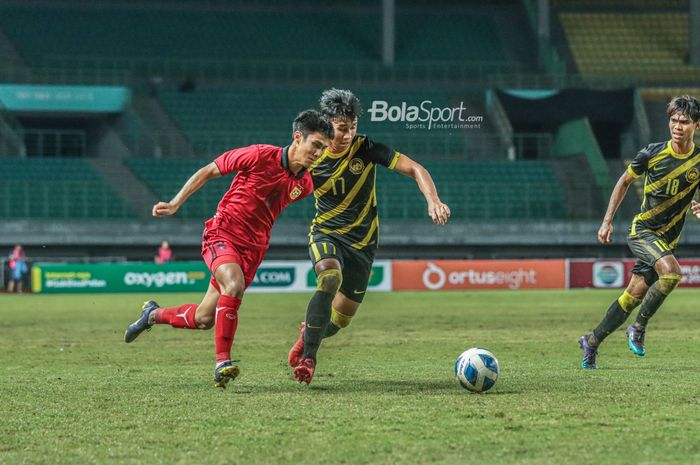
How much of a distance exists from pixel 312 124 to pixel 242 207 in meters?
0.98

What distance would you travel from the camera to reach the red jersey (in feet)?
28.1

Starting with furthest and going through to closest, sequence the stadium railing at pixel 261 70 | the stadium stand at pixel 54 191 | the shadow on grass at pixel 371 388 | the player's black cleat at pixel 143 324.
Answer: the stadium railing at pixel 261 70 → the stadium stand at pixel 54 191 → the player's black cleat at pixel 143 324 → the shadow on grass at pixel 371 388

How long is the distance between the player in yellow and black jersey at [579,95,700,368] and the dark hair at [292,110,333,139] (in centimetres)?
291

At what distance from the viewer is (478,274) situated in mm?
32812

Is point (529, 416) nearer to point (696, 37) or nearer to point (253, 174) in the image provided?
point (253, 174)

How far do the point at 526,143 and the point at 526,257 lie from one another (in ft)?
16.7

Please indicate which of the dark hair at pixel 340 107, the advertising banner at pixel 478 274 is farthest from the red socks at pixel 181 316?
the advertising banner at pixel 478 274

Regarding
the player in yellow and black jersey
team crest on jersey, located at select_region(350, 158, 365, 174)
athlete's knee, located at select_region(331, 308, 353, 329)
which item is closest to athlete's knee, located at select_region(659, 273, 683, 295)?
the player in yellow and black jersey

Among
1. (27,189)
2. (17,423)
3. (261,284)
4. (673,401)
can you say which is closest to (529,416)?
(673,401)

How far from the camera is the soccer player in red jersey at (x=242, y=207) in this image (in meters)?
8.30

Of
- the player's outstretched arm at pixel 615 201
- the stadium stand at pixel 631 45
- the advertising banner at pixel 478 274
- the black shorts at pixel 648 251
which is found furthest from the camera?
the stadium stand at pixel 631 45

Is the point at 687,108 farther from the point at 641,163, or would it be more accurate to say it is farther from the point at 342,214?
the point at 342,214

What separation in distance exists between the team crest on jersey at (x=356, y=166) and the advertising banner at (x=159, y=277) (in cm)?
2227

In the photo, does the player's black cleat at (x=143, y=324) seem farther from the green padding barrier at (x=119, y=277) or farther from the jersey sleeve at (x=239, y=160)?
the green padding barrier at (x=119, y=277)
